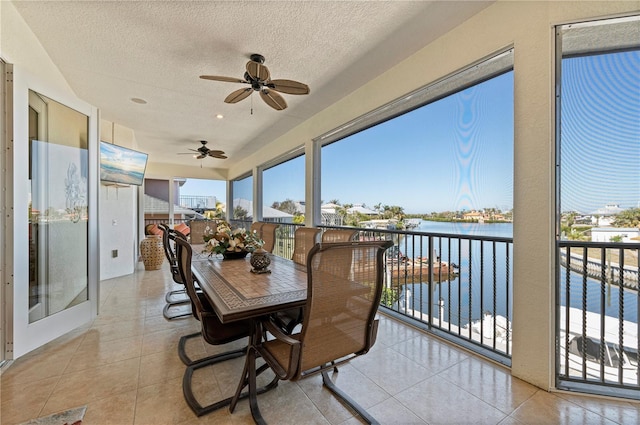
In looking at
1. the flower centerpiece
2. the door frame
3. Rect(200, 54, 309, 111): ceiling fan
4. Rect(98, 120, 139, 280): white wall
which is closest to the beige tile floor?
the door frame

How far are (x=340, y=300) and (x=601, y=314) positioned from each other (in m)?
1.97

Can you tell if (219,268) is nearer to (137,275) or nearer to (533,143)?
(533,143)

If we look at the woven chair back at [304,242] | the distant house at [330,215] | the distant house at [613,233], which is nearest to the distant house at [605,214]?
the distant house at [613,233]

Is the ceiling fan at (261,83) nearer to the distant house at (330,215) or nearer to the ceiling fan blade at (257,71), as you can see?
the ceiling fan blade at (257,71)

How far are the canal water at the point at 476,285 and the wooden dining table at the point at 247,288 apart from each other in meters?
1.45

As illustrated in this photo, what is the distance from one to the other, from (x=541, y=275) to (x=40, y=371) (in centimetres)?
372

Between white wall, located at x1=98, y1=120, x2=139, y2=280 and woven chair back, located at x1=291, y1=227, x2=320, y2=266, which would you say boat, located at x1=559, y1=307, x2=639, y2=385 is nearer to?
woven chair back, located at x1=291, y1=227, x2=320, y2=266

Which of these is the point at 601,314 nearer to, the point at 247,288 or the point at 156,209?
the point at 247,288

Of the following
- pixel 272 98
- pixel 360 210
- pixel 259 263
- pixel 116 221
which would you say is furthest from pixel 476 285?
pixel 116 221

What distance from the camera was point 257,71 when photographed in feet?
7.54

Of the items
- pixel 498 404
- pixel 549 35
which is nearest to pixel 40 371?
pixel 498 404

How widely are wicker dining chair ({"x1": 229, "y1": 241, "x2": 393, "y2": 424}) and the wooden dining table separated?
137mm

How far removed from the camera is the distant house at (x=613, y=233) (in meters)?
1.64

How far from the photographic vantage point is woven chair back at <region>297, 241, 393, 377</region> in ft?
3.82
